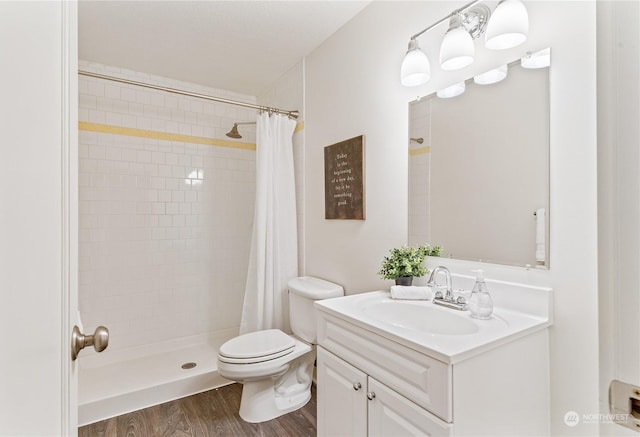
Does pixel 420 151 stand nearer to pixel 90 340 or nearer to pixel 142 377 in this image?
pixel 90 340

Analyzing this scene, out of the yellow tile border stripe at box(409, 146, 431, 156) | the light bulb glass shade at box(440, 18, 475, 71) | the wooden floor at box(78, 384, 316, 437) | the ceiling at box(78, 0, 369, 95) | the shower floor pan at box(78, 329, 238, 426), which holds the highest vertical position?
the ceiling at box(78, 0, 369, 95)

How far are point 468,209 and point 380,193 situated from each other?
1.77ft

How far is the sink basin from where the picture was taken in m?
1.23

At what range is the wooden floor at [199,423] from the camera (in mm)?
1857

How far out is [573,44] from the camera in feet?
3.58

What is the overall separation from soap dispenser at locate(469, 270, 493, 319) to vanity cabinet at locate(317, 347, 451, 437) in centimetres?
40

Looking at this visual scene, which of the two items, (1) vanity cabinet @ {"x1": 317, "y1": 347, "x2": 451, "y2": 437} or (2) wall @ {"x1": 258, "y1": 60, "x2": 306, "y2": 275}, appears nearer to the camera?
(1) vanity cabinet @ {"x1": 317, "y1": 347, "x2": 451, "y2": 437}

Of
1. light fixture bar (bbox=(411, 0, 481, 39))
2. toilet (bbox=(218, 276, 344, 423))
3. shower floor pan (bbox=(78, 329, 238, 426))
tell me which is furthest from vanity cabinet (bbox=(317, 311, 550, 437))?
shower floor pan (bbox=(78, 329, 238, 426))

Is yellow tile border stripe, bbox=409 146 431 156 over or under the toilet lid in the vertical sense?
over

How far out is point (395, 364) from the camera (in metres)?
1.08
